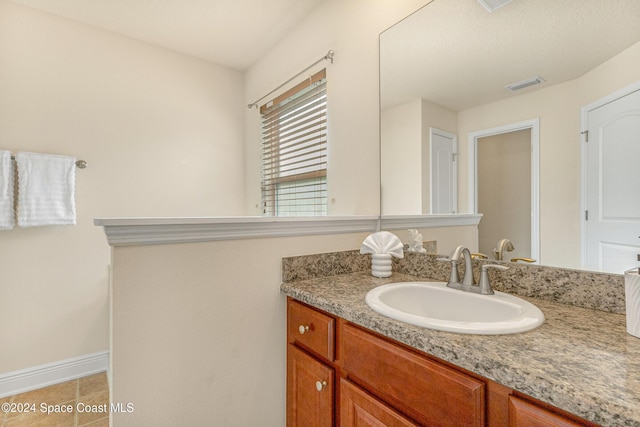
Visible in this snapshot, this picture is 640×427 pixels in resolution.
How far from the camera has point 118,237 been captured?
0.91 meters

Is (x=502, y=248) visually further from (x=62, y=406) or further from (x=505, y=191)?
(x=62, y=406)

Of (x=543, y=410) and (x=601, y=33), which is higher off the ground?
(x=601, y=33)

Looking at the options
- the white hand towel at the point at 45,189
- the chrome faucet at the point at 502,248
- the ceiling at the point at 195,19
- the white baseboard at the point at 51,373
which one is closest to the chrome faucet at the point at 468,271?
the chrome faucet at the point at 502,248

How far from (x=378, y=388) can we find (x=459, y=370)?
0.87 ft

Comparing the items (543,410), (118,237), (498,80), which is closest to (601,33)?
(498,80)

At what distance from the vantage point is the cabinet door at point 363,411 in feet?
2.56

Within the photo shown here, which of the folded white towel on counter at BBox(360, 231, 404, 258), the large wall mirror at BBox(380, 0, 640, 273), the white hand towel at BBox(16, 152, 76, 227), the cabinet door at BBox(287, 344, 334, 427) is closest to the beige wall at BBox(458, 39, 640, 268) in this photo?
the large wall mirror at BBox(380, 0, 640, 273)

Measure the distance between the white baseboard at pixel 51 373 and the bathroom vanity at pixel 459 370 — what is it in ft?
5.94

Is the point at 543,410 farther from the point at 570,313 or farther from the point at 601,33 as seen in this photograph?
the point at 601,33

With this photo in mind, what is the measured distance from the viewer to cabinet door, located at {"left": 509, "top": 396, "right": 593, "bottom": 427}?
503mm

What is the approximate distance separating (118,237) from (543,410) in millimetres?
1140

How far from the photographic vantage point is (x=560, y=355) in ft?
1.97

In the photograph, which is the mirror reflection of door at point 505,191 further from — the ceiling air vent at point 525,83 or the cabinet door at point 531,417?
the cabinet door at point 531,417

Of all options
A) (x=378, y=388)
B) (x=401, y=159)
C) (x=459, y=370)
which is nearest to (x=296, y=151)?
(x=401, y=159)
